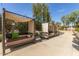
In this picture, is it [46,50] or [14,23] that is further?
[14,23]

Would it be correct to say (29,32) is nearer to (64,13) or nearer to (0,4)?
(64,13)

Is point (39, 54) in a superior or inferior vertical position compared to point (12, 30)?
inferior

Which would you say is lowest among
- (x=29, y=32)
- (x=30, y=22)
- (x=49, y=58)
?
(x=49, y=58)

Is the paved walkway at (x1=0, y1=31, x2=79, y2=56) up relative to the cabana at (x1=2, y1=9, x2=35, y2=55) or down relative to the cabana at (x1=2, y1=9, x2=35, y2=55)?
down

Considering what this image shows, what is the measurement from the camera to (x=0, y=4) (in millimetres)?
4258

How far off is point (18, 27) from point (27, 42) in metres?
0.89

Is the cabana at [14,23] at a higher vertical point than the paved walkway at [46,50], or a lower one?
higher

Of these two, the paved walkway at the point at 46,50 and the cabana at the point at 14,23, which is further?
the paved walkway at the point at 46,50

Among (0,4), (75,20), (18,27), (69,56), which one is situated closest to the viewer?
(69,56)

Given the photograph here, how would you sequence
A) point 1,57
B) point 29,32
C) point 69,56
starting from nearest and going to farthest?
point 1,57 → point 69,56 → point 29,32

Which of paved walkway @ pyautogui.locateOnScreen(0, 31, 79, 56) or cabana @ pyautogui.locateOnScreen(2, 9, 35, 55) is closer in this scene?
cabana @ pyautogui.locateOnScreen(2, 9, 35, 55)

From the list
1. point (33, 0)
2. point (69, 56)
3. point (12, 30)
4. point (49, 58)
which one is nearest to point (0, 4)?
point (33, 0)

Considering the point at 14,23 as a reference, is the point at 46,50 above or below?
below

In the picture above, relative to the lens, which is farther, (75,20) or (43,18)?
(43,18)
